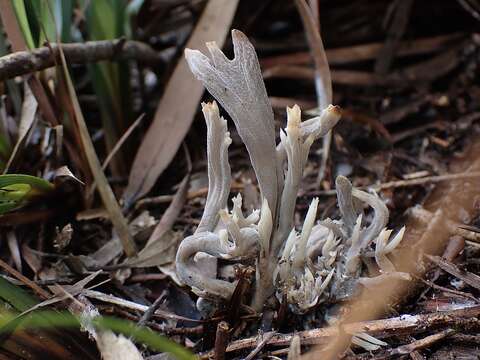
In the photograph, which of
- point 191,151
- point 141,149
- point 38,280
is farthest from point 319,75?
point 38,280

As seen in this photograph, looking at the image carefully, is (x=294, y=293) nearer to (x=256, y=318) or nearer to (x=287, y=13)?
(x=256, y=318)

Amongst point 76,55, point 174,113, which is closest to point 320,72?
point 174,113

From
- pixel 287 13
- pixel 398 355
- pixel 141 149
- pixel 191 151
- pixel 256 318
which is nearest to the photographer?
pixel 398 355

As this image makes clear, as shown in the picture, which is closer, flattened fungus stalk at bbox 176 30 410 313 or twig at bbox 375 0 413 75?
flattened fungus stalk at bbox 176 30 410 313

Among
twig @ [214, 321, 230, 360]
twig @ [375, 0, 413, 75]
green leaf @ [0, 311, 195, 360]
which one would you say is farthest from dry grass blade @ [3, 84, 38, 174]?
twig @ [375, 0, 413, 75]

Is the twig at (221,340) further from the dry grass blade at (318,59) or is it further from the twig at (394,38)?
the twig at (394,38)

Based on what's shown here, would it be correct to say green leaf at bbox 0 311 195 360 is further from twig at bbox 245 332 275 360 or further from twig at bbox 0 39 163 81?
twig at bbox 0 39 163 81

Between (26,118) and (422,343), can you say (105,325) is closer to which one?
(422,343)
